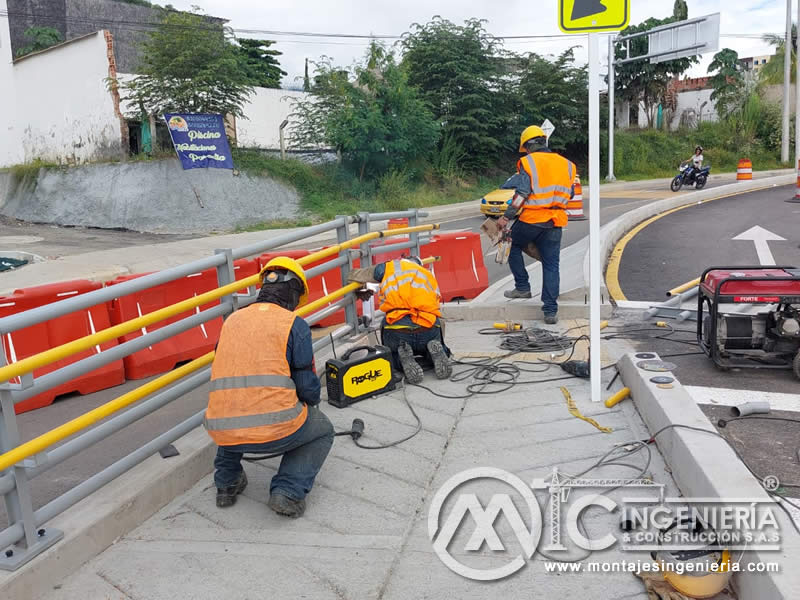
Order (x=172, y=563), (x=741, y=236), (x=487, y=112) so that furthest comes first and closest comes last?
(x=487, y=112)
(x=741, y=236)
(x=172, y=563)

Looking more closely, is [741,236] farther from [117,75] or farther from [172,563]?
[117,75]

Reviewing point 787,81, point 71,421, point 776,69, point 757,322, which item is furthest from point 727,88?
point 71,421

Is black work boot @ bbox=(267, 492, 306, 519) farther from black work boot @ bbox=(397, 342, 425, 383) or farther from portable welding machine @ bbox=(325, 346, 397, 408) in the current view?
black work boot @ bbox=(397, 342, 425, 383)

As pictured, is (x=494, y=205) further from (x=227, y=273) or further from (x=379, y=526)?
(x=379, y=526)

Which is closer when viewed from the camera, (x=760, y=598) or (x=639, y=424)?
(x=760, y=598)

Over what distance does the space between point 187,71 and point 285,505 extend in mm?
21698

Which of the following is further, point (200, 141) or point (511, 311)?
point (200, 141)

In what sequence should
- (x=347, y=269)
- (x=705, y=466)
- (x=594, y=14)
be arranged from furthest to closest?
(x=347, y=269) < (x=594, y=14) < (x=705, y=466)

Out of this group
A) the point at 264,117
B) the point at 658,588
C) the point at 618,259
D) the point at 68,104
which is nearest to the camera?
the point at 658,588

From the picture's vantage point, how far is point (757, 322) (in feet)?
18.7

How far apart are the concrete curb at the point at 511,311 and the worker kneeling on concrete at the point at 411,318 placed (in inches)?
81.4

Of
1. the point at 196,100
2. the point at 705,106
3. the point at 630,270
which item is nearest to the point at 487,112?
the point at 196,100

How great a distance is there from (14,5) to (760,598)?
43.6 m

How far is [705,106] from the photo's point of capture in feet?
152
